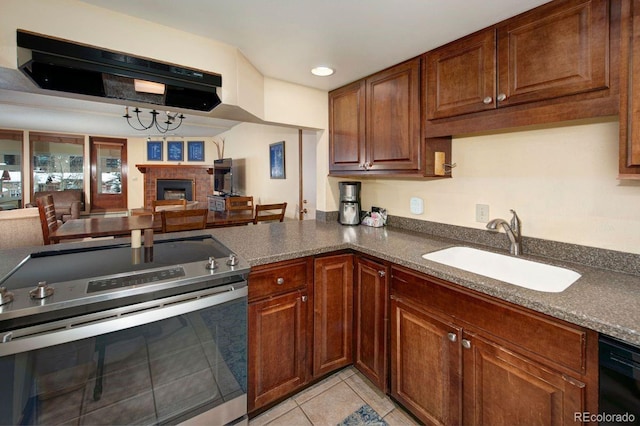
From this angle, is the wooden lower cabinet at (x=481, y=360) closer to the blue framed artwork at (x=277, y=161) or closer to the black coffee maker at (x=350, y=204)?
the black coffee maker at (x=350, y=204)

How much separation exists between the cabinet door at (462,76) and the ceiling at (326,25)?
6 centimetres

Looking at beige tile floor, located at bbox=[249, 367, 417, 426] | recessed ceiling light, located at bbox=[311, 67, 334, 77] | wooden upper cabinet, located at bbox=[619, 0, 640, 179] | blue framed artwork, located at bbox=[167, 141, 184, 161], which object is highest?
blue framed artwork, located at bbox=[167, 141, 184, 161]

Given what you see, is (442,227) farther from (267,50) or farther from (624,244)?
(267,50)

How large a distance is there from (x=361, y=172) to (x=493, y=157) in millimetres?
853

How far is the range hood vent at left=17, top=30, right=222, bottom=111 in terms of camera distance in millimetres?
1237

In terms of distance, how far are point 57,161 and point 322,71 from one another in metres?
7.14

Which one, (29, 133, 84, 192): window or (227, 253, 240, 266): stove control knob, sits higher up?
(29, 133, 84, 192): window

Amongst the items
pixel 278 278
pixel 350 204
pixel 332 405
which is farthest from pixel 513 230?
pixel 332 405

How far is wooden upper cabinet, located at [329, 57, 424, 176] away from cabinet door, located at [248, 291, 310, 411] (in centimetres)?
105

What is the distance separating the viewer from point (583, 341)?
0.91 meters

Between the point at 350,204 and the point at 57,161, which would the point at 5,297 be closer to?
the point at 350,204

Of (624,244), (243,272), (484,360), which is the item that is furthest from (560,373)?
(243,272)

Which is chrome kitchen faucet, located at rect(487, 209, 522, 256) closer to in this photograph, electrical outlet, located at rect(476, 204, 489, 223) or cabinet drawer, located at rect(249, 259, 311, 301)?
electrical outlet, located at rect(476, 204, 489, 223)

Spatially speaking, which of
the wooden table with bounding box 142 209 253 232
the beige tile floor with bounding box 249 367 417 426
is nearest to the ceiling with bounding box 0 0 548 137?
the wooden table with bounding box 142 209 253 232
